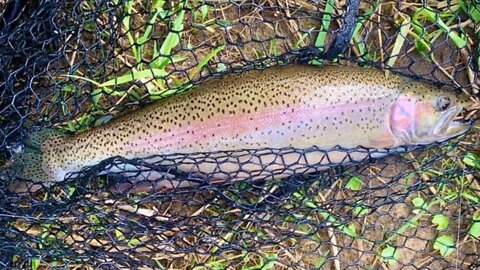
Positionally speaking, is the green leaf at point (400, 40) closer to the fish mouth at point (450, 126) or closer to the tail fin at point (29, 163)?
the fish mouth at point (450, 126)

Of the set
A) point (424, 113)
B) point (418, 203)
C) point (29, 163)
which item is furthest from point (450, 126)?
point (29, 163)

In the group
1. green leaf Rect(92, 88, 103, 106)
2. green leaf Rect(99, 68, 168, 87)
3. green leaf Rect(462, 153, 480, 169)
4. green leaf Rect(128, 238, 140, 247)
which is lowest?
green leaf Rect(128, 238, 140, 247)

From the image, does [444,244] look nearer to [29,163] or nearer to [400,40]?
[400,40]

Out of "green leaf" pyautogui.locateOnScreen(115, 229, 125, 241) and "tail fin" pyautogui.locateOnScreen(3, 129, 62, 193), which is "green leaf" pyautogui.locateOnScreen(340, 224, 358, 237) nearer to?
"green leaf" pyautogui.locateOnScreen(115, 229, 125, 241)

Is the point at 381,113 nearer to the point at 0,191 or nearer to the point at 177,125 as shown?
the point at 177,125

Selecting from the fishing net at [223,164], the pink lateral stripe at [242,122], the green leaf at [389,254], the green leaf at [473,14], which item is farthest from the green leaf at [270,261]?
the green leaf at [473,14]

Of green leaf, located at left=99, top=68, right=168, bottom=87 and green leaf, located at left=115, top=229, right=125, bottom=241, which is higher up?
green leaf, located at left=99, top=68, right=168, bottom=87

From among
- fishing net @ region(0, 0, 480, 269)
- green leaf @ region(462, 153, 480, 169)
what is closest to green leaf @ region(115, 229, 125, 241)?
fishing net @ region(0, 0, 480, 269)
